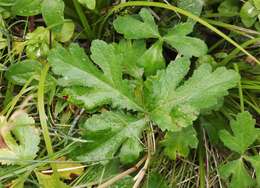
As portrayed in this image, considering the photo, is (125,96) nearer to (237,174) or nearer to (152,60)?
(152,60)

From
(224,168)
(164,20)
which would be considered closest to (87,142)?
(224,168)

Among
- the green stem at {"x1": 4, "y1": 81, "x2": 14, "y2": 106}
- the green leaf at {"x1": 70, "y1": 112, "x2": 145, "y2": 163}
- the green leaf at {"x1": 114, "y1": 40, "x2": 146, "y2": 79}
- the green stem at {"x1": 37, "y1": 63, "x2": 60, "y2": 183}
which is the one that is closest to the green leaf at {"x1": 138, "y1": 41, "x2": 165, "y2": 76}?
the green leaf at {"x1": 114, "y1": 40, "x2": 146, "y2": 79}

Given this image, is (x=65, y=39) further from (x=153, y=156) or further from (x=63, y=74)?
(x=153, y=156)

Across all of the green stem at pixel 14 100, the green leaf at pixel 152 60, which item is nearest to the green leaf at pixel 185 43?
the green leaf at pixel 152 60

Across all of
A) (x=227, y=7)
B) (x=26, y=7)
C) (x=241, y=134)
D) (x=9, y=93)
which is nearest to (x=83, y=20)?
(x=26, y=7)

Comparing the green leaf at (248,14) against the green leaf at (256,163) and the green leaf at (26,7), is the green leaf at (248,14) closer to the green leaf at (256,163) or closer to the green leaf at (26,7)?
the green leaf at (256,163)

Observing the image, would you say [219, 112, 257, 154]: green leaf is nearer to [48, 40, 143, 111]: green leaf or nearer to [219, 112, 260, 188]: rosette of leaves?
[219, 112, 260, 188]: rosette of leaves
